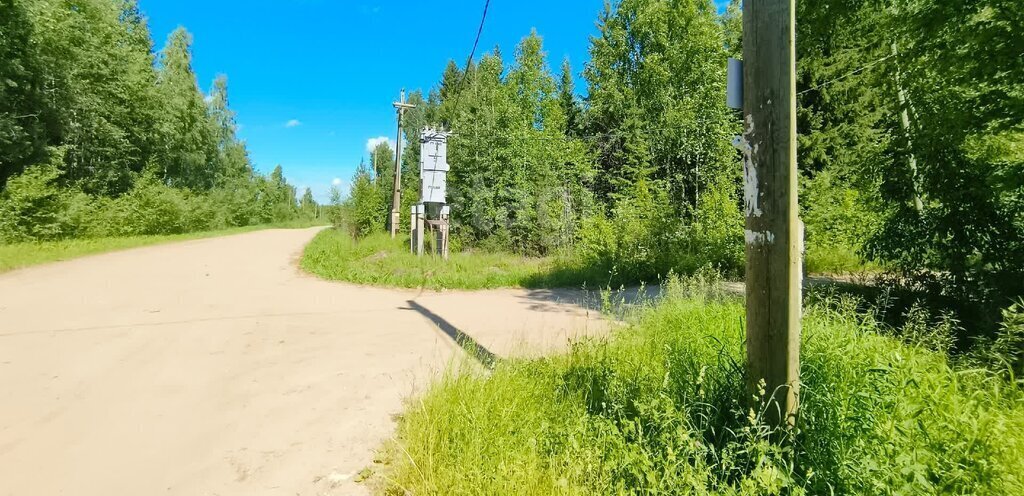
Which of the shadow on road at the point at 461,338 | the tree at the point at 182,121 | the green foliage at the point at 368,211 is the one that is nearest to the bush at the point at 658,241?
the shadow on road at the point at 461,338

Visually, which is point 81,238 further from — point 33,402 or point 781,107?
point 781,107

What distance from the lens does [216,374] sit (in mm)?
4285

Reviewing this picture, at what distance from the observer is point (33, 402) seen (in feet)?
11.6

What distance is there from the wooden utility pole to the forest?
2936mm

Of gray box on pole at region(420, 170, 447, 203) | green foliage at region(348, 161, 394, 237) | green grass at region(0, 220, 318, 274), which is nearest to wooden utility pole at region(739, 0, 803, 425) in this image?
gray box on pole at region(420, 170, 447, 203)

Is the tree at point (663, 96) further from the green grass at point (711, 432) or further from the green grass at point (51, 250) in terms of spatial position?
the green grass at point (51, 250)

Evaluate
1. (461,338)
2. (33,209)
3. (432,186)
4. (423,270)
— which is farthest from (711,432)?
(33,209)

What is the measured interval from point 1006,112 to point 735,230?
6.90 metres

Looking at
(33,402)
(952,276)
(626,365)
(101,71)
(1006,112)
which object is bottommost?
(33,402)

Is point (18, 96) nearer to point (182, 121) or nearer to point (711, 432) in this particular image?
point (182, 121)

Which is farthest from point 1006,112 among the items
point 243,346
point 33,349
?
point 33,349

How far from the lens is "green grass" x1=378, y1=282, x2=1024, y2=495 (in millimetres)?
2021

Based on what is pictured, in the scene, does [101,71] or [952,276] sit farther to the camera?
[101,71]

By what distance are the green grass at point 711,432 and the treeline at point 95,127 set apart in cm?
1792
